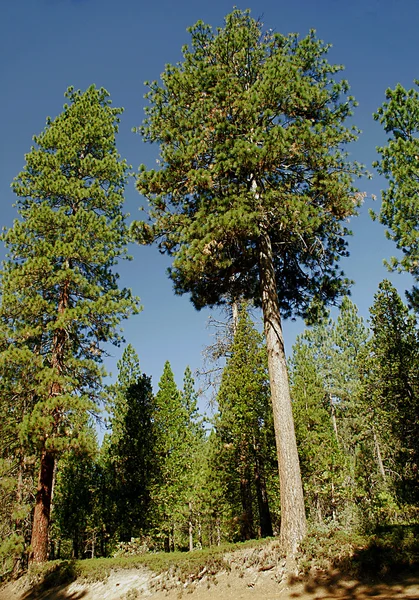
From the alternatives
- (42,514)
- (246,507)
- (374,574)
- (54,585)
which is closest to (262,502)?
(246,507)

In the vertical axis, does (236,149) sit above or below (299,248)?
above

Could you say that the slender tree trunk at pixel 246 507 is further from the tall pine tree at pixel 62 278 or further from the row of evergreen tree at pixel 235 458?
the tall pine tree at pixel 62 278

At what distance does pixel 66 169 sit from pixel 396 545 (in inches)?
581

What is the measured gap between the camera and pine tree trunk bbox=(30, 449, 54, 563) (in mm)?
10594

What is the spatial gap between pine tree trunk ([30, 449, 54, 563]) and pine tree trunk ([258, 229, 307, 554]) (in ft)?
22.5

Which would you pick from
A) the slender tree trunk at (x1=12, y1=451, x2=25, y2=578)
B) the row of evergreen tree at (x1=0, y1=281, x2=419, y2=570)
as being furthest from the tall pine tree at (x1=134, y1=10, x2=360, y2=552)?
the slender tree trunk at (x1=12, y1=451, x2=25, y2=578)

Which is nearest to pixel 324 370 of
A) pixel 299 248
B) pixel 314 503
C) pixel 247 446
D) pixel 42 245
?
pixel 314 503

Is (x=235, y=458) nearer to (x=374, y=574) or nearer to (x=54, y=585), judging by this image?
(x=54, y=585)

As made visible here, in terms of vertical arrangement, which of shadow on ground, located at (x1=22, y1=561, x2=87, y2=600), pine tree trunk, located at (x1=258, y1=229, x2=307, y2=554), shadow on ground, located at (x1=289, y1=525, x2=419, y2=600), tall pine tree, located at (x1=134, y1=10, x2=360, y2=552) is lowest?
shadow on ground, located at (x1=22, y1=561, x2=87, y2=600)

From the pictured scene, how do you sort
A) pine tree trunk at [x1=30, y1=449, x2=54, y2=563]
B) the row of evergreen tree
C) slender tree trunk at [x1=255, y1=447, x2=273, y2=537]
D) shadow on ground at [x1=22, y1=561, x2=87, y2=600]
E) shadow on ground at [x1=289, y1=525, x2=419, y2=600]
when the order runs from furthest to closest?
the row of evergreen tree < slender tree trunk at [x1=255, y1=447, x2=273, y2=537] < pine tree trunk at [x1=30, y1=449, x2=54, y2=563] < shadow on ground at [x1=22, y1=561, x2=87, y2=600] < shadow on ground at [x1=289, y1=525, x2=419, y2=600]

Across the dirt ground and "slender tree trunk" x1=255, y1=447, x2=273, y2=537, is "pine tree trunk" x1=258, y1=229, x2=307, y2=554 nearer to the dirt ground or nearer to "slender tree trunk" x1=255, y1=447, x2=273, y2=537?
the dirt ground

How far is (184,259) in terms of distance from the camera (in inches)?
355

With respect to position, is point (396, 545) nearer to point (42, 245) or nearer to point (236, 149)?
point (236, 149)

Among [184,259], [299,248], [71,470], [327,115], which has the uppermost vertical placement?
[327,115]
